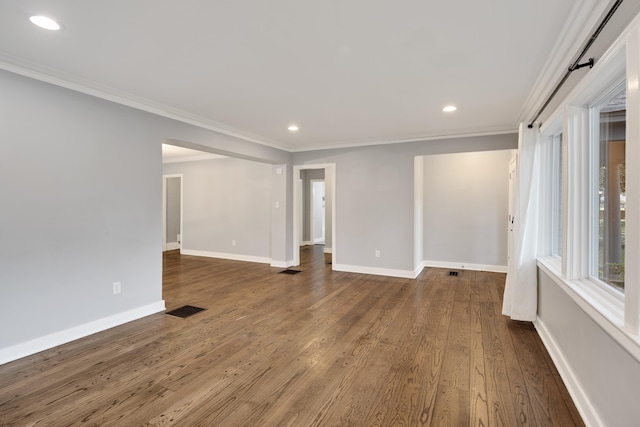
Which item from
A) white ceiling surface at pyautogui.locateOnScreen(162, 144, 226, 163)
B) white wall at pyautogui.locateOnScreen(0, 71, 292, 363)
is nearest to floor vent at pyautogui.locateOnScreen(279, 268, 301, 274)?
white wall at pyautogui.locateOnScreen(0, 71, 292, 363)

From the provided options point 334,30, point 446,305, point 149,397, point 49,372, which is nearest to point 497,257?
point 446,305

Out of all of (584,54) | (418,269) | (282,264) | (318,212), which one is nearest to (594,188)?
(584,54)

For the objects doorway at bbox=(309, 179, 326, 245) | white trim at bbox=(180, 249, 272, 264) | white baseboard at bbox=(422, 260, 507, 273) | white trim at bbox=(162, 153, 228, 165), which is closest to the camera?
white baseboard at bbox=(422, 260, 507, 273)

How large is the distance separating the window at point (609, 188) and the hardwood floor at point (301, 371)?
914 millimetres

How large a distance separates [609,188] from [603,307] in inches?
31.4

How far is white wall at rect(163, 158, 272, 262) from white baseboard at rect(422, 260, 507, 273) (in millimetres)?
3417

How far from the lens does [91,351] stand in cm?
266

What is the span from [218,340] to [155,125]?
2.50 m

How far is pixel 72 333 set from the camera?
2855mm

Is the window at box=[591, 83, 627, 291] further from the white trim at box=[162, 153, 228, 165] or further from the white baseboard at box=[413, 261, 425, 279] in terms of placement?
the white trim at box=[162, 153, 228, 165]

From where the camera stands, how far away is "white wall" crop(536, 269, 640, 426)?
1393mm

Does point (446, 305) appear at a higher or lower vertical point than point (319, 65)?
lower

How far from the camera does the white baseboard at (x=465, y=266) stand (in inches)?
225

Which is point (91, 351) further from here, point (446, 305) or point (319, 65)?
point (446, 305)
